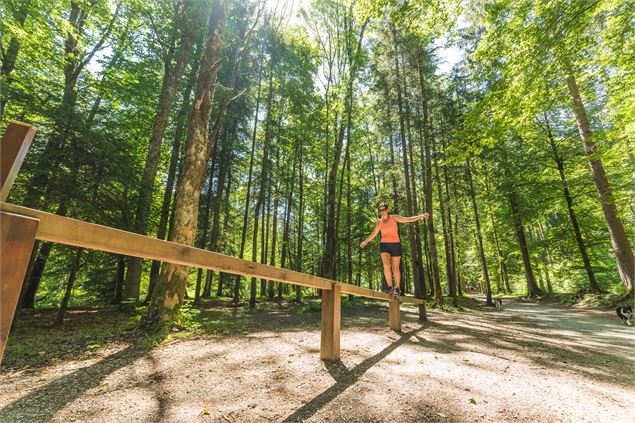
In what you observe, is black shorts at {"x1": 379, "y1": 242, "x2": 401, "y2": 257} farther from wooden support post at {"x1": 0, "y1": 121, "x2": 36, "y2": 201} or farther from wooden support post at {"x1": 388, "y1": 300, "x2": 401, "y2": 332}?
wooden support post at {"x1": 0, "y1": 121, "x2": 36, "y2": 201}

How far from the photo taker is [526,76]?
6.02 m

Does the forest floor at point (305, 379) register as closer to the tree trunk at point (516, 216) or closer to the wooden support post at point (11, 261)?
the wooden support post at point (11, 261)

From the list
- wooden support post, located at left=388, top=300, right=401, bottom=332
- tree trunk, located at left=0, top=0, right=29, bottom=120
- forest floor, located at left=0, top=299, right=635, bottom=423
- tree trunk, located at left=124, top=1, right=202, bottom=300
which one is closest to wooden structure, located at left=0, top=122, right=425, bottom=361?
forest floor, located at left=0, top=299, right=635, bottom=423

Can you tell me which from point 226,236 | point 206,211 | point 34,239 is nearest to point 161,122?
point 206,211

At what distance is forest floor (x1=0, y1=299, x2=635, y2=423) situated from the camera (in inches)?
106

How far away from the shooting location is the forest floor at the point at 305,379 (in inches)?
Result: 106

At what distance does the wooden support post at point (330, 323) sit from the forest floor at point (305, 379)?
0.19 m

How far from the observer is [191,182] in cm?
683

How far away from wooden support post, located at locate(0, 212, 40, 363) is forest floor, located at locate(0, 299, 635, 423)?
2.08 metres

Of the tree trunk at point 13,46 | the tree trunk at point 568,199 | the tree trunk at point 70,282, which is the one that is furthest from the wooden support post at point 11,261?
the tree trunk at point 568,199

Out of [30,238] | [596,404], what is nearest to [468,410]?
[596,404]

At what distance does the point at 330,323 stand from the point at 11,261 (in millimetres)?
3727

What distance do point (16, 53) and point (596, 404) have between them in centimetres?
1638

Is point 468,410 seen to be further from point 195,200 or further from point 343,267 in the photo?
point 343,267
